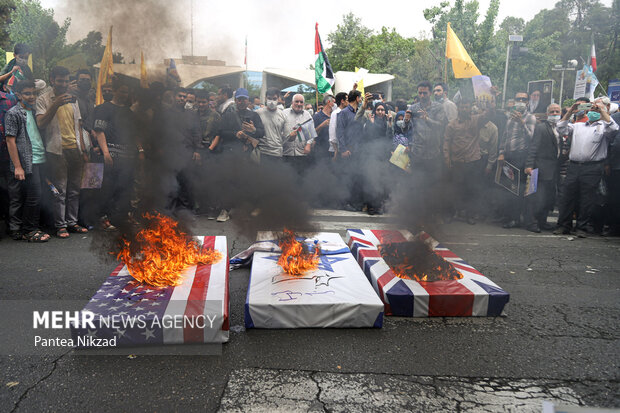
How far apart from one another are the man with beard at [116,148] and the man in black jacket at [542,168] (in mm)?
6519

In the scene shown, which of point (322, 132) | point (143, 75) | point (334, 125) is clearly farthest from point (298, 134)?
point (143, 75)

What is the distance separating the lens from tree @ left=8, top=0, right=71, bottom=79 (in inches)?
183

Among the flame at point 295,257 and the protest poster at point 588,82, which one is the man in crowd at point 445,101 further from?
the protest poster at point 588,82

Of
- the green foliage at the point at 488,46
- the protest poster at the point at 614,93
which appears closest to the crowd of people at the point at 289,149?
the protest poster at the point at 614,93

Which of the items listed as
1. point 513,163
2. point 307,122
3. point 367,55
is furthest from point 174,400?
point 367,55

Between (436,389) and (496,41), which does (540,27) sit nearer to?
(496,41)

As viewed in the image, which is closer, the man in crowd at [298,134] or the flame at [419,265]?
the flame at [419,265]

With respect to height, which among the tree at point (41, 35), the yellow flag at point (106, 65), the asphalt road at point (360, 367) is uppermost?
the tree at point (41, 35)

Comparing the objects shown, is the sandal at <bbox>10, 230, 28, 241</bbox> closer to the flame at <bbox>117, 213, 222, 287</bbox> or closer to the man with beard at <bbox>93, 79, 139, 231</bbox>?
the man with beard at <bbox>93, 79, 139, 231</bbox>

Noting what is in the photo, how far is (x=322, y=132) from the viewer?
935 centimetres

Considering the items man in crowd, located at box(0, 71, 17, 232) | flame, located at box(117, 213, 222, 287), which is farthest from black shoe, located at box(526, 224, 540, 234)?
man in crowd, located at box(0, 71, 17, 232)

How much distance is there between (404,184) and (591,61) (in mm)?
9050

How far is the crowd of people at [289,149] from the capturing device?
585 cm

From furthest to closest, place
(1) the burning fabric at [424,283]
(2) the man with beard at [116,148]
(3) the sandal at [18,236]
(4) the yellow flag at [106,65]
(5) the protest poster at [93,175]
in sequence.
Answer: (5) the protest poster at [93,175]
(3) the sandal at [18,236]
(2) the man with beard at [116,148]
(4) the yellow flag at [106,65]
(1) the burning fabric at [424,283]
